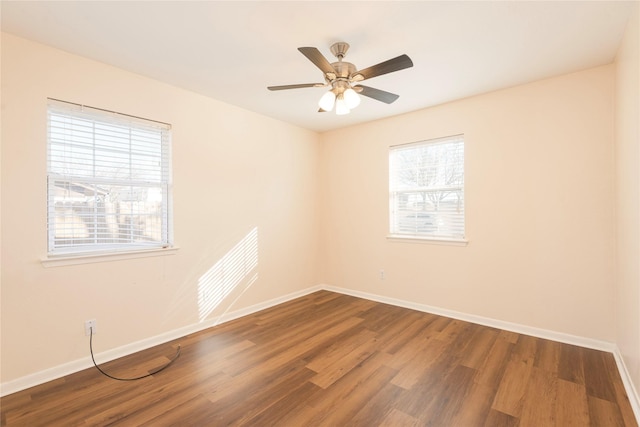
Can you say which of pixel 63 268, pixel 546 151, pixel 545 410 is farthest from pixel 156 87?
pixel 545 410

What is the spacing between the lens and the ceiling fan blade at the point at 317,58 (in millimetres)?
1752

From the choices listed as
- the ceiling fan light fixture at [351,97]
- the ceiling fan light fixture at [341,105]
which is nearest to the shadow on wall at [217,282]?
the ceiling fan light fixture at [341,105]

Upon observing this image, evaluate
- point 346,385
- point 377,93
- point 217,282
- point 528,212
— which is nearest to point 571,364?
point 528,212

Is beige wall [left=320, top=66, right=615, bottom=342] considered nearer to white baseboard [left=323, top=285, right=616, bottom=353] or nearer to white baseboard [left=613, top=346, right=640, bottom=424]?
white baseboard [left=323, top=285, right=616, bottom=353]

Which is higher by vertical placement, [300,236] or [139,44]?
[139,44]

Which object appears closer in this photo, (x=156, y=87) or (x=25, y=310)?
(x=25, y=310)

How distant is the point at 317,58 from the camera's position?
1.88 metres

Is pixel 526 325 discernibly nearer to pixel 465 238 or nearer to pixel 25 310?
pixel 465 238

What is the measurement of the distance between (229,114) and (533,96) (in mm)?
3255

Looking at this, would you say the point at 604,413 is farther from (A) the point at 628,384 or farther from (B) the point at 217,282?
(B) the point at 217,282

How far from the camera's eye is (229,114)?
3.43 m

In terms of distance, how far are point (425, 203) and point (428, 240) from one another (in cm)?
47

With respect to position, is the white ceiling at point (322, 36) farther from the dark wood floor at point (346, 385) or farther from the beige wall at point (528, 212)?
the dark wood floor at point (346, 385)

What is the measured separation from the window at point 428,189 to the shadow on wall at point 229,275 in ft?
6.30
